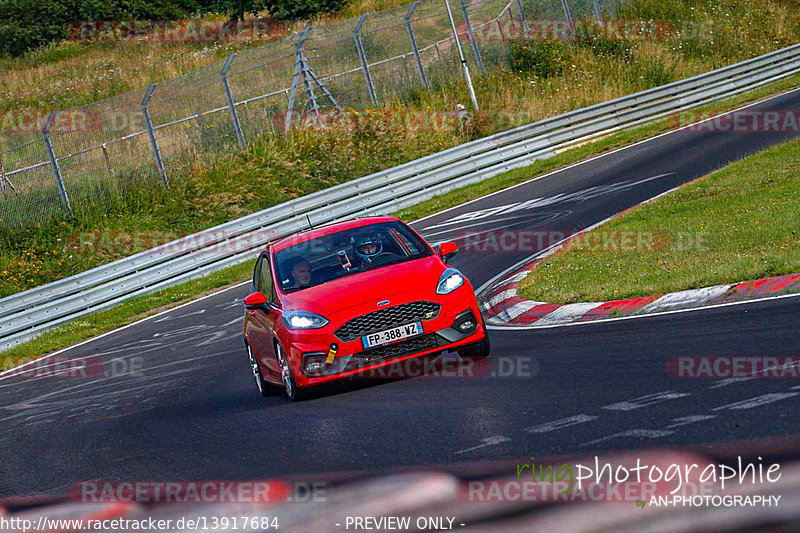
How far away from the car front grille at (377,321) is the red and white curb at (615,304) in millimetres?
2406

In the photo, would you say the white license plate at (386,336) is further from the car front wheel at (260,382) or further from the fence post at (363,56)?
the fence post at (363,56)

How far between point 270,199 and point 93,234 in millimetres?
4957

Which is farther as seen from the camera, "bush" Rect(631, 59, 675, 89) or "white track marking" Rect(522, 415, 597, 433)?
"bush" Rect(631, 59, 675, 89)

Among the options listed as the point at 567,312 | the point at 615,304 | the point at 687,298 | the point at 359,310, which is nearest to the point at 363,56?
the point at 567,312

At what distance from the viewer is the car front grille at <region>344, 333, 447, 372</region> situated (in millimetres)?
8969

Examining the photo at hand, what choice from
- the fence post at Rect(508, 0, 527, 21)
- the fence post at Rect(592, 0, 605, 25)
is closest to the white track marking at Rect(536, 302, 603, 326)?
the fence post at Rect(508, 0, 527, 21)

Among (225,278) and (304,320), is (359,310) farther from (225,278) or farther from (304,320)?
(225,278)

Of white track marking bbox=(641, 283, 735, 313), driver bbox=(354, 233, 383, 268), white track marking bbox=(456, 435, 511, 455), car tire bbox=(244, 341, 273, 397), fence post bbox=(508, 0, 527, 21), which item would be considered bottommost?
fence post bbox=(508, 0, 527, 21)

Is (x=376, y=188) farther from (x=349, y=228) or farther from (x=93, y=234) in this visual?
(x=349, y=228)

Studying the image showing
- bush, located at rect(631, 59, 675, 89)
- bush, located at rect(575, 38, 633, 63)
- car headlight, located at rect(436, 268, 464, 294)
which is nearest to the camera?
car headlight, located at rect(436, 268, 464, 294)

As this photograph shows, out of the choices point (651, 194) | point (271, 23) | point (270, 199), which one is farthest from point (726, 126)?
point (271, 23)

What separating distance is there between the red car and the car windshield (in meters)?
0.01

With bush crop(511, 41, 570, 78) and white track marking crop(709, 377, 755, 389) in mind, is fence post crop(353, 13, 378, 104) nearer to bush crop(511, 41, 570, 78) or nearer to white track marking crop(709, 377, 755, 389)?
bush crop(511, 41, 570, 78)

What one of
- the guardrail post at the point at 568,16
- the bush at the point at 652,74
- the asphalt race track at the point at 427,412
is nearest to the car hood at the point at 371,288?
the asphalt race track at the point at 427,412
